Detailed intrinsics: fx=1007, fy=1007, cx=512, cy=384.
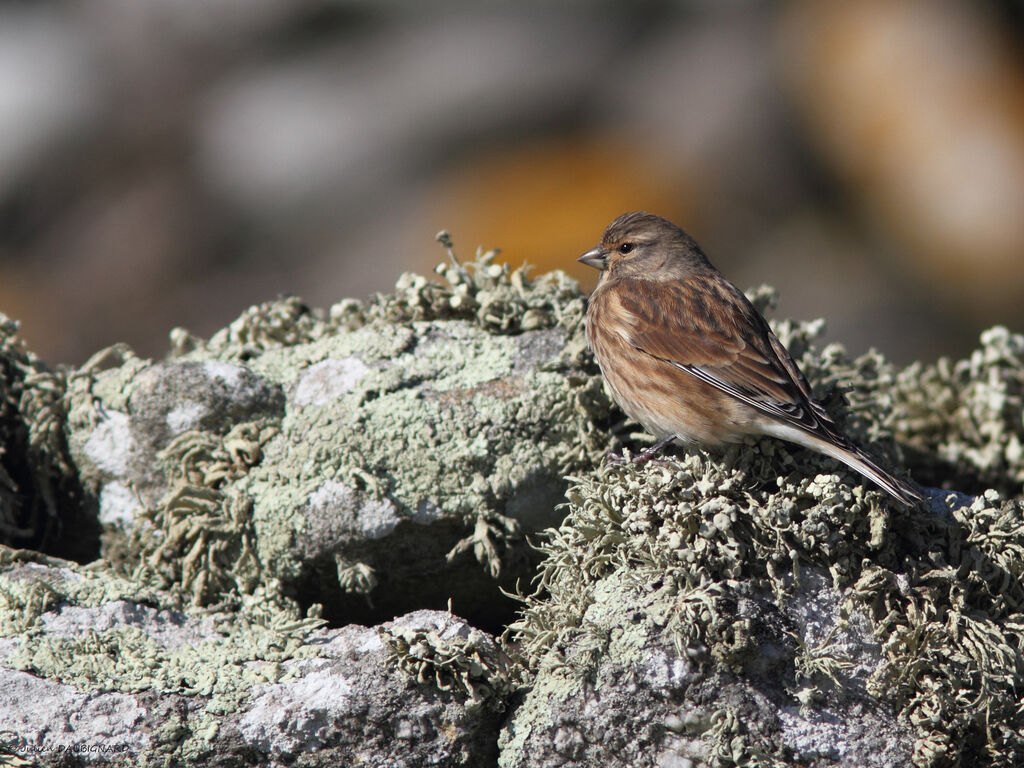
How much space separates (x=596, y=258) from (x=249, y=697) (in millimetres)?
2824

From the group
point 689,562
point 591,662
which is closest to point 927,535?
point 689,562

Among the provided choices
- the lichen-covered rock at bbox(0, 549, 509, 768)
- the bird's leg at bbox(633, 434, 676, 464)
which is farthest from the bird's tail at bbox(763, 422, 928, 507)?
the lichen-covered rock at bbox(0, 549, 509, 768)

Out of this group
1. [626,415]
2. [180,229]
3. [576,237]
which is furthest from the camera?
[180,229]

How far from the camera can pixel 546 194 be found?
12117 millimetres

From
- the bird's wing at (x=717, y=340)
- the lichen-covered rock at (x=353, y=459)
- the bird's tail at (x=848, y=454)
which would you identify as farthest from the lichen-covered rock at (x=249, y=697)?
the bird's wing at (x=717, y=340)

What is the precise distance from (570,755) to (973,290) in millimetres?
10205

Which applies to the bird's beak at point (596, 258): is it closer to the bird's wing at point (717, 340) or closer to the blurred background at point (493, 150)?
the bird's wing at point (717, 340)

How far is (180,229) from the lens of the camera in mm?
12586

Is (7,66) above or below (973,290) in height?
above

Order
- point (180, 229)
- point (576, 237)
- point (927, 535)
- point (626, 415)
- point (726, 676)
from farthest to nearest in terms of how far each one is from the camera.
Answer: point (180, 229), point (576, 237), point (626, 415), point (927, 535), point (726, 676)

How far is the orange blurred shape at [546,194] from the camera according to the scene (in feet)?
38.1

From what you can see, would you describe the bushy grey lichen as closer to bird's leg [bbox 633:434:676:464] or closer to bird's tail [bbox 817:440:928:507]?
bird's leg [bbox 633:434:676:464]

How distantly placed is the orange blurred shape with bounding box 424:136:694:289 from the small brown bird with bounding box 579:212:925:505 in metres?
6.22

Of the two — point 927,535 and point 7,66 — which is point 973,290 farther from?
point 7,66
